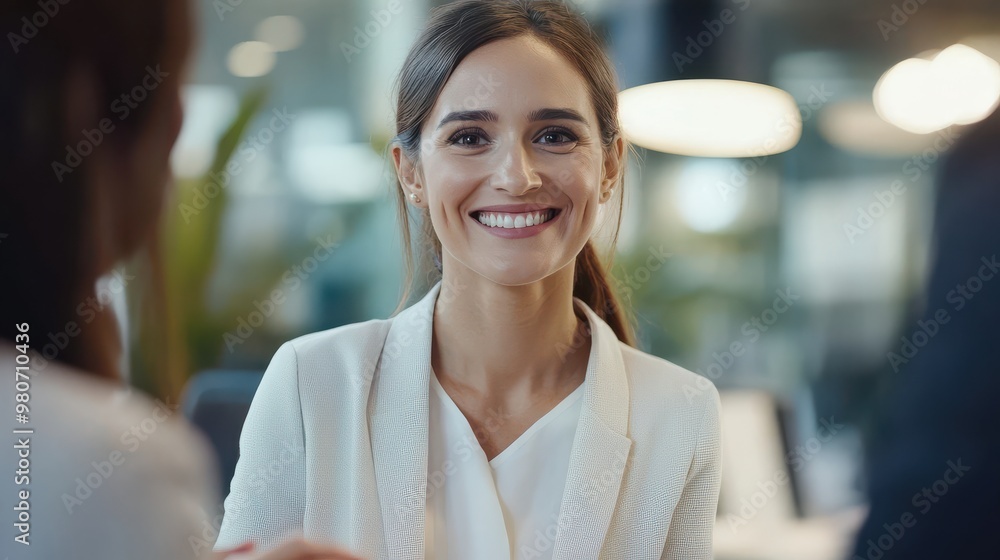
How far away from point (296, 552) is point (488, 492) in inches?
9.7

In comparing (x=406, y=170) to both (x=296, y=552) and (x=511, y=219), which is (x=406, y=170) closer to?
(x=511, y=219)

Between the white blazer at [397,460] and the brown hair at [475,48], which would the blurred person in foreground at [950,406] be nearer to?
the white blazer at [397,460]

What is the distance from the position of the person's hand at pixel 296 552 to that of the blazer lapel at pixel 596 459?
0.89ft

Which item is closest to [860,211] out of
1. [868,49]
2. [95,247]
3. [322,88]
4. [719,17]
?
[868,49]

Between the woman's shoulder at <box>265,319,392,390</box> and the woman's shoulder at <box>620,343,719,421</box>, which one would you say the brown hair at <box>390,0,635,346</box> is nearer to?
the woman's shoulder at <box>265,319,392,390</box>

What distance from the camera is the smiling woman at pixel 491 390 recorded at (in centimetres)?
101

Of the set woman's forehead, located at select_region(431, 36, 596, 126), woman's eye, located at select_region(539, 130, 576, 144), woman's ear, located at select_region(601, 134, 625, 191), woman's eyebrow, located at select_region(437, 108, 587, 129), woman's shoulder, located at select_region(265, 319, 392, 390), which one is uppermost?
woman's forehead, located at select_region(431, 36, 596, 126)

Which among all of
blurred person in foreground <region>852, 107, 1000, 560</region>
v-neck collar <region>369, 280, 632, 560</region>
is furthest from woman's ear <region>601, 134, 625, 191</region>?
blurred person in foreground <region>852, 107, 1000, 560</region>

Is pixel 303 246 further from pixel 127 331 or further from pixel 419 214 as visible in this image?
pixel 127 331

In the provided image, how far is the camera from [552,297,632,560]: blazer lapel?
3.30 ft

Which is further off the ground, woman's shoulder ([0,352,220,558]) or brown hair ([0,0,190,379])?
brown hair ([0,0,190,379])

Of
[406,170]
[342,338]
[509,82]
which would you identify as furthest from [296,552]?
[509,82]

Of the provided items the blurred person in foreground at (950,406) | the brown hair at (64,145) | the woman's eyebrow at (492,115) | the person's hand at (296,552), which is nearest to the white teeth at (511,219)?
the woman's eyebrow at (492,115)

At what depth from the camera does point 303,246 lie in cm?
124
